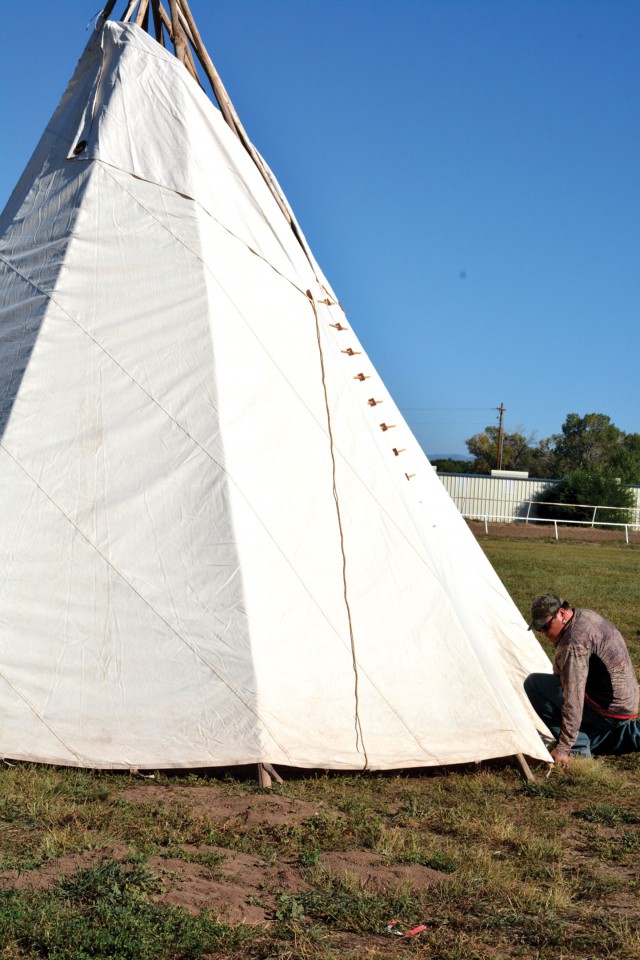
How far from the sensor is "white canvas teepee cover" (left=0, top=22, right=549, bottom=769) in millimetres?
5215

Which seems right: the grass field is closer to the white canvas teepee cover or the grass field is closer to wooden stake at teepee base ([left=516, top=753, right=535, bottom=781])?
wooden stake at teepee base ([left=516, top=753, right=535, bottom=781])

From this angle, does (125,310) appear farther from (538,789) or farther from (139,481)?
(538,789)

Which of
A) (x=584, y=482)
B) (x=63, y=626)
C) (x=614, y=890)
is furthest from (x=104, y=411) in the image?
(x=584, y=482)

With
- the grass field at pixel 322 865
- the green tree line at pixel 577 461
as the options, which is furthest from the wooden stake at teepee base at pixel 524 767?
the green tree line at pixel 577 461

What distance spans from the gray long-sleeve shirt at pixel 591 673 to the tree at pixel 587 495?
36898 mm

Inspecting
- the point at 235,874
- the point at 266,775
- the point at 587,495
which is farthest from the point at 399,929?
the point at 587,495

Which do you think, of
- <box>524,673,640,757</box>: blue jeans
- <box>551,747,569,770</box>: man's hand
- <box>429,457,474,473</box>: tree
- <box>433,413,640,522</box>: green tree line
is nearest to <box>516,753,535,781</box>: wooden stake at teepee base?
<box>551,747,569,770</box>: man's hand

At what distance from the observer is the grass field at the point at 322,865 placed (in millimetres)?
3264

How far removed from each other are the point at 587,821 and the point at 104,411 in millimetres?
3619

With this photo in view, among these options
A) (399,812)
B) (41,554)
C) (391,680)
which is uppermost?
(41,554)

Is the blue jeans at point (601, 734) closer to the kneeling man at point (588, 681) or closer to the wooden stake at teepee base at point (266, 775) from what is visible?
the kneeling man at point (588, 681)

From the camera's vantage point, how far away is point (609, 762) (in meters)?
6.04

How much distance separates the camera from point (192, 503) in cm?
550

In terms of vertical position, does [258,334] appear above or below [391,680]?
above
